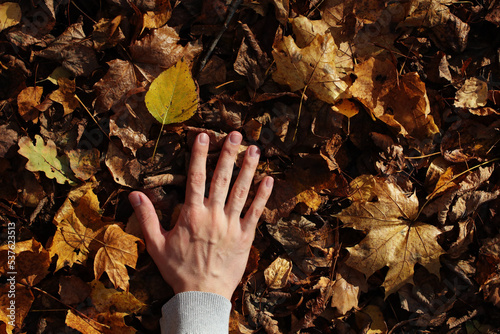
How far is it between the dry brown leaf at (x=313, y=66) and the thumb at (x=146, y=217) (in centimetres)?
107

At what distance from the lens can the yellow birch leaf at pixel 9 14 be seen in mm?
1946

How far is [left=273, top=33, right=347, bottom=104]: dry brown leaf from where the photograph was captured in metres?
1.96

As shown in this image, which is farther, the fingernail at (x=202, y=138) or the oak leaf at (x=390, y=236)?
the oak leaf at (x=390, y=236)

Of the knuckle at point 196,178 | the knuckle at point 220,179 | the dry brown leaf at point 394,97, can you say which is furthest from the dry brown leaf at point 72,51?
the dry brown leaf at point 394,97

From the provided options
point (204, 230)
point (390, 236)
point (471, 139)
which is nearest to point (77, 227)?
point (204, 230)

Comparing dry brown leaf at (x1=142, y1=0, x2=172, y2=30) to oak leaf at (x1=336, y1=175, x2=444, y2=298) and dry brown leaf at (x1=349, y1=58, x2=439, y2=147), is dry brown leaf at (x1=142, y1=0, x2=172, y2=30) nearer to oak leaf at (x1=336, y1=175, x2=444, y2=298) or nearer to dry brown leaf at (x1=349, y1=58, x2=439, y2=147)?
dry brown leaf at (x1=349, y1=58, x2=439, y2=147)

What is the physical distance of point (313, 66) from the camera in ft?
6.47

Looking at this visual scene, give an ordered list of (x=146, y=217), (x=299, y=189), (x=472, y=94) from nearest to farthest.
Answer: (x=146, y=217) < (x=299, y=189) < (x=472, y=94)

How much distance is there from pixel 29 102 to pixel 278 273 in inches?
69.4

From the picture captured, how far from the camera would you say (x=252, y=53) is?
2.09 m

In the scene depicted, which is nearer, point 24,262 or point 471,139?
point 24,262

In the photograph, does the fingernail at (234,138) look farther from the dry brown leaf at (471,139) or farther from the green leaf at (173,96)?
the dry brown leaf at (471,139)

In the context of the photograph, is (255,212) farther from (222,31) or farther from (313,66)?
(222,31)

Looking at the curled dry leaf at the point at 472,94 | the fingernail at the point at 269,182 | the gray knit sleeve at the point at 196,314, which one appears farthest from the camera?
the curled dry leaf at the point at 472,94
